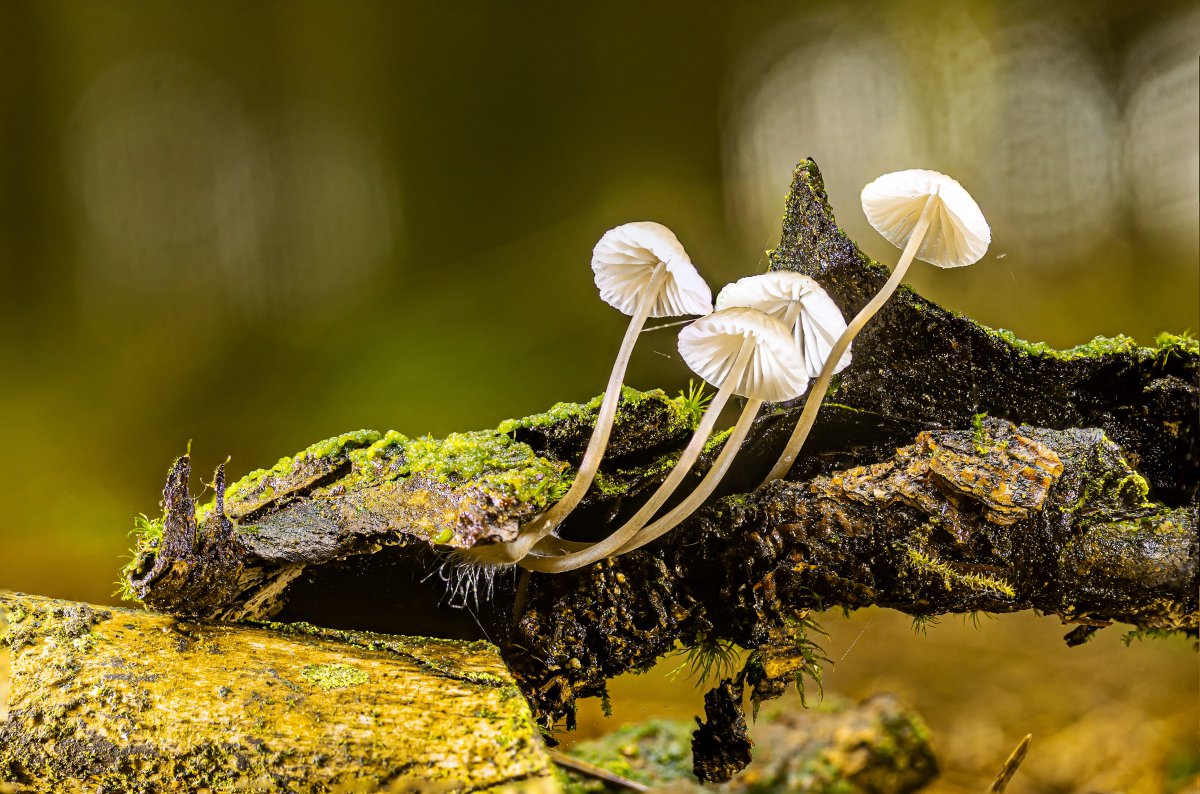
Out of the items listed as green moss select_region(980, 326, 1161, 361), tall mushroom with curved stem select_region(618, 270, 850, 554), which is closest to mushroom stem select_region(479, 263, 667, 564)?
tall mushroom with curved stem select_region(618, 270, 850, 554)

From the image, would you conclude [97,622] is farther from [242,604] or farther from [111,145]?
[111,145]

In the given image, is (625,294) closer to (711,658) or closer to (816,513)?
(816,513)

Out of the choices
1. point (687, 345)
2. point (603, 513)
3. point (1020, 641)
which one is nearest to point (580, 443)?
point (603, 513)

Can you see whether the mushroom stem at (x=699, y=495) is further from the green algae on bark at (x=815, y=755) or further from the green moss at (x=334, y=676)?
the green algae on bark at (x=815, y=755)

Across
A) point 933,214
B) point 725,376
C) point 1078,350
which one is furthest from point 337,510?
point 1078,350

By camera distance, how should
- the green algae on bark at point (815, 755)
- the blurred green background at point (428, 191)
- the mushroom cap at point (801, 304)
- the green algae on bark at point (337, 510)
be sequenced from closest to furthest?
the green algae on bark at point (337, 510) < the mushroom cap at point (801, 304) < the blurred green background at point (428, 191) < the green algae on bark at point (815, 755)

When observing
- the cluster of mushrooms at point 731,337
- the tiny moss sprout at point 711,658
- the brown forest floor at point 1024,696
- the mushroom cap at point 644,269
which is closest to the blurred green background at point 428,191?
the mushroom cap at point 644,269

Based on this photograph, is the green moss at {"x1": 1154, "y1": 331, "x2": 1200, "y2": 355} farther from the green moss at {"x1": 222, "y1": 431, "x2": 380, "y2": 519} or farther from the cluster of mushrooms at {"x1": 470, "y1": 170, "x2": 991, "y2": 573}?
the green moss at {"x1": 222, "y1": 431, "x2": 380, "y2": 519}

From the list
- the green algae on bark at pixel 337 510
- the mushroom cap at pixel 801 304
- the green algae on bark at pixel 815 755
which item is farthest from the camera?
the green algae on bark at pixel 815 755
